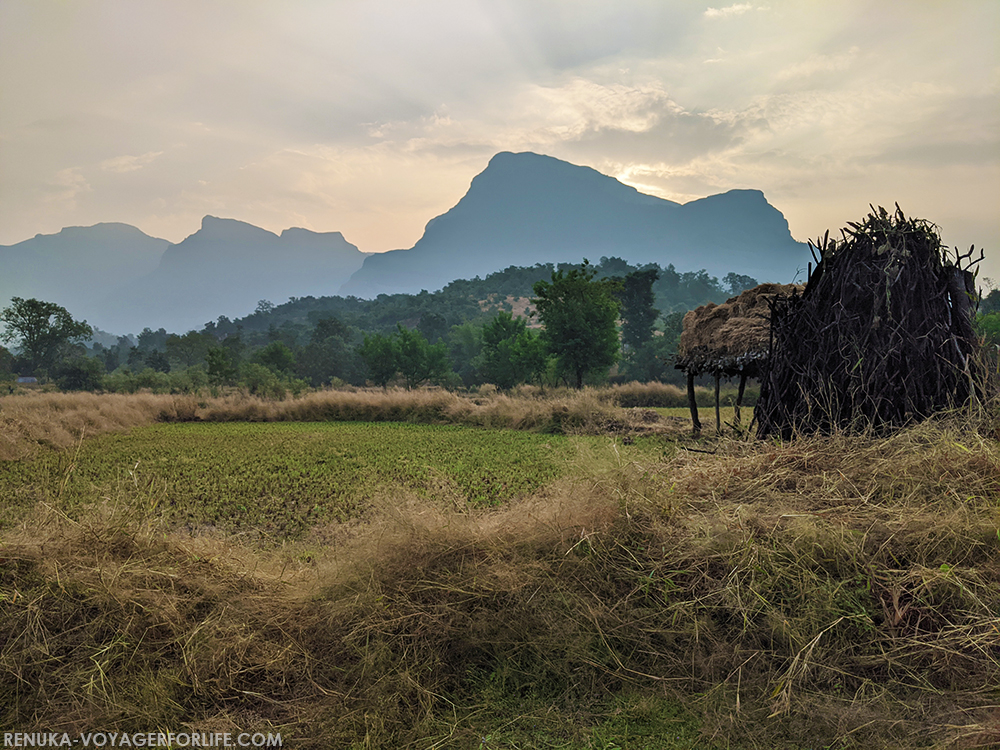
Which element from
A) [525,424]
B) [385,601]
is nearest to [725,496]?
[385,601]

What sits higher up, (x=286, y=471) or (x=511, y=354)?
(x=511, y=354)

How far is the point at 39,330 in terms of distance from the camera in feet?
160

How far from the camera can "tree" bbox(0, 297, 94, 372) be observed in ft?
156

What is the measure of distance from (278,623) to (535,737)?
159 cm

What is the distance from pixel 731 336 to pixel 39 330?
58861 mm

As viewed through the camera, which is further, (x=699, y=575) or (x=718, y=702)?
(x=699, y=575)

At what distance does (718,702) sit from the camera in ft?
8.64

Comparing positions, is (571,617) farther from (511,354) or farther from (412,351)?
(412,351)

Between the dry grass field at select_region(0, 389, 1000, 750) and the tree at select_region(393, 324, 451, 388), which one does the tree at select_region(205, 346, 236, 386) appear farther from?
the dry grass field at select_region(0, 389, 1000, 750)

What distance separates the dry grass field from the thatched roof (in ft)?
22.9

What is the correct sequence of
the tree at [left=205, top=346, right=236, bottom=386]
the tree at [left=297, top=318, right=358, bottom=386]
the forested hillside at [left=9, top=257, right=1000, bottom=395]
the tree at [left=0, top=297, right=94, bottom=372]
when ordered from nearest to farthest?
the tree at [left=205, top=346, right=236, bottom=386], the forested hillside at [left=9, top=257, right=1000, bottom=395], the tree at [left=0, top=297, right=94, bottom=372], the tree at [left=297, top=318, right=358, bottom=386]

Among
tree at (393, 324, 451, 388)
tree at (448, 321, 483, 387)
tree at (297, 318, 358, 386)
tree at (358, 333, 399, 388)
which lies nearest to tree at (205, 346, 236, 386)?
tree at (358, 333, 399, 388)

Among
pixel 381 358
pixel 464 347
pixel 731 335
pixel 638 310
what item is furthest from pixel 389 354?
pixel 731 335

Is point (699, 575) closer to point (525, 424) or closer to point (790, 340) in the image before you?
point (790, 340)
